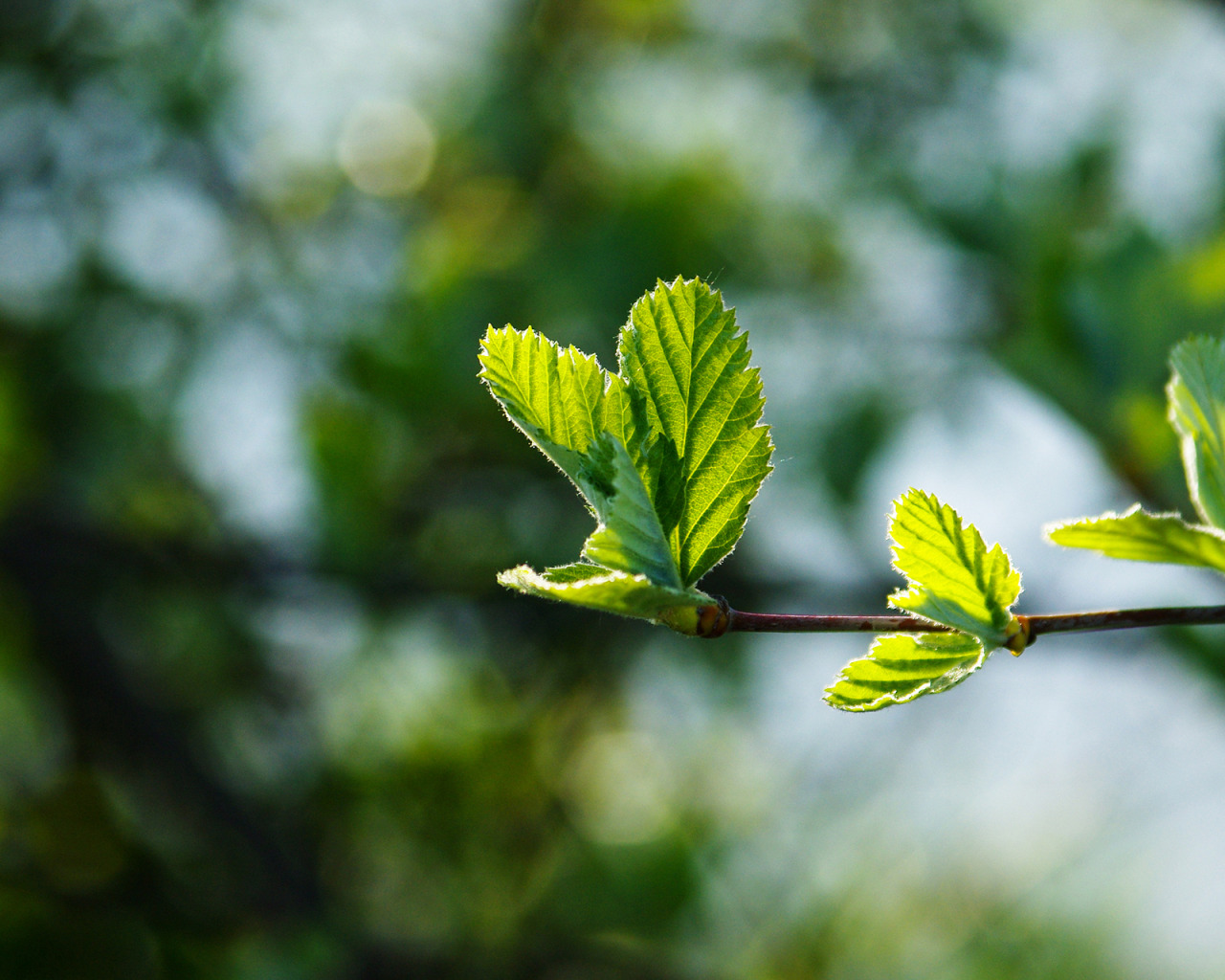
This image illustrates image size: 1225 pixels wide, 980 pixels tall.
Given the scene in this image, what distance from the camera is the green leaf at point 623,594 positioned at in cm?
23

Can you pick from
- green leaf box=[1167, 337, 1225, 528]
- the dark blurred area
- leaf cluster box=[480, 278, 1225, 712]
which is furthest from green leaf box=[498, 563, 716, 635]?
the dark blurred area

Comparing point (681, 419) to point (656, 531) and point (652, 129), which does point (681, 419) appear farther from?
point (652, 129)

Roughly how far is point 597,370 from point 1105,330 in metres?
0.47

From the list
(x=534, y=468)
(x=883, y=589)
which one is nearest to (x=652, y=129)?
(x=534, y=468)

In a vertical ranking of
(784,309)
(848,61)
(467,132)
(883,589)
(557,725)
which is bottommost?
(557,725)

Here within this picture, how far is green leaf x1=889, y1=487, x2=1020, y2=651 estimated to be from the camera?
0.26 m

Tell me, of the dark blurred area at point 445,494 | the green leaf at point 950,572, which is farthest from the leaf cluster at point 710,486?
the dark blurred area at point 445,494

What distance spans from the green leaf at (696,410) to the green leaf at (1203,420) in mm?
123

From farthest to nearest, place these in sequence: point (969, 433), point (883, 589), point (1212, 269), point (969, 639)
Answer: point (969, 433) < point (883, 589) < point (1212, 269) < point (969, 639)

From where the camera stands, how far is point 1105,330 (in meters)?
0.63

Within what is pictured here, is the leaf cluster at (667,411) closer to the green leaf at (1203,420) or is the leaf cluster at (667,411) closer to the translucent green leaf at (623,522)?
the translucent green leaf at (623,522)

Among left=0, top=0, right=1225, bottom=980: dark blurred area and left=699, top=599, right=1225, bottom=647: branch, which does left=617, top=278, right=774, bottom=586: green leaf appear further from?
left=0, top=0, right=1225, bottom=980: dark blurred area

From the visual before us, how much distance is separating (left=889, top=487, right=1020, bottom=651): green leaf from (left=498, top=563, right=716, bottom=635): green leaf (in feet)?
0.18

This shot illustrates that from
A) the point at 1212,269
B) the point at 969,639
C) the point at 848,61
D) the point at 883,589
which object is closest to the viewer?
the point at 969,639
